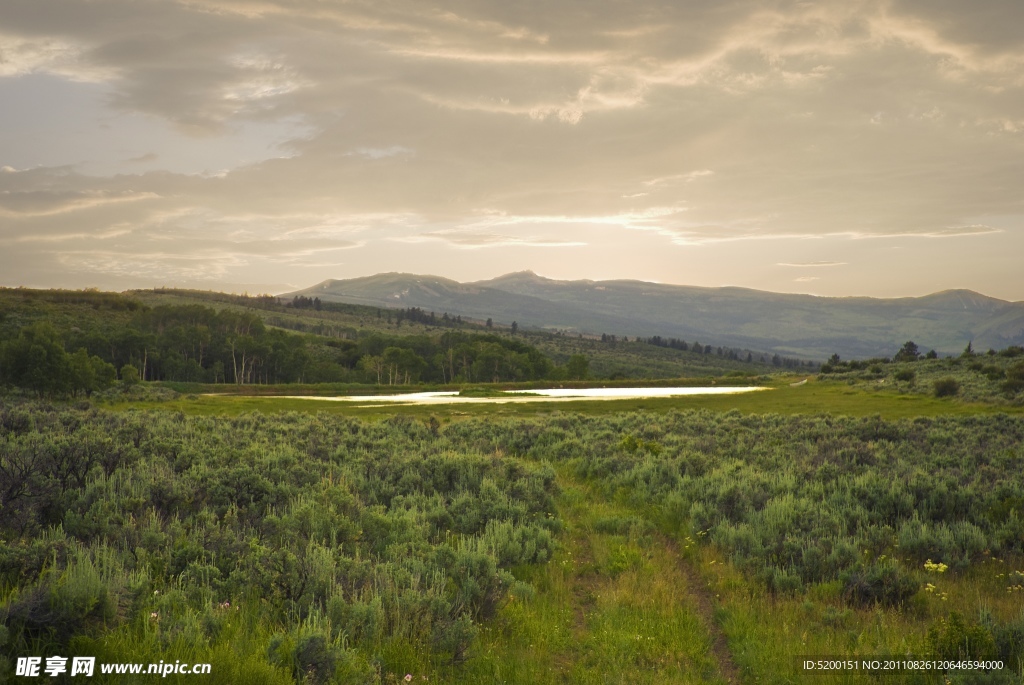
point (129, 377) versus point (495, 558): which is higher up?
point (495, 558)

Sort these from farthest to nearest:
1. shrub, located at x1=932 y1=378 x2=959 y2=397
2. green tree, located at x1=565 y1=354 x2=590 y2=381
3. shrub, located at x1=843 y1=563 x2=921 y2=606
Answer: green tree, located at x1=565 y1=354 x2=590 y2=381, shrub, located at x1=932 y1=378 x2=959 y2=397, shrub, located at x1=843 y1=563 x2=921 y2=606

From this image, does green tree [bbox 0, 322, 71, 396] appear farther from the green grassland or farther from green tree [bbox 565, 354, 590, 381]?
green tree [bbox 565, 354, 590, 381]

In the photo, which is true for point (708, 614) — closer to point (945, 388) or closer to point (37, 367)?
point (945, 388)

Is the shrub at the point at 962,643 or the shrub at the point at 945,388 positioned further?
the shrub at the point at 945,388

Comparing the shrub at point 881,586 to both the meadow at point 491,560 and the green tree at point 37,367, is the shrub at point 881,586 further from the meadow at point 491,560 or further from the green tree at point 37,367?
the green tree at point 37,367

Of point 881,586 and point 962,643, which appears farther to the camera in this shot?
point 881,586

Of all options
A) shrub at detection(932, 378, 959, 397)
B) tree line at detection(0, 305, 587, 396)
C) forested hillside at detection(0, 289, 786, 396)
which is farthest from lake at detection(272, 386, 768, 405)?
tree line at detection(0, 305, 587, 396)

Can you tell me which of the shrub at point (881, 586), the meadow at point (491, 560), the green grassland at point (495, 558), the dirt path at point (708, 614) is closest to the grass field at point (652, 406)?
the green grassland at point (495, 558)

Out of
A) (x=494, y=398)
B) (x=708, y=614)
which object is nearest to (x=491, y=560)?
(x=708, y=614)

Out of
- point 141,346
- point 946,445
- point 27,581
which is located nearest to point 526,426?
point 946,445

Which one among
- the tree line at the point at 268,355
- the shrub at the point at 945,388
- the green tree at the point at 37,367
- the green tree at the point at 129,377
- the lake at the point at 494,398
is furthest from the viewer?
the tree line at the point at 268,355

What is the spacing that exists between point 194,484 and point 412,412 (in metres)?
33.0

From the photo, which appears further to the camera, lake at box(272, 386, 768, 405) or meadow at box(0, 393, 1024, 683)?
lake at box(272, 386, 768, 405)

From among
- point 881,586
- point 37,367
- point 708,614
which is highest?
point 881,586
